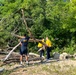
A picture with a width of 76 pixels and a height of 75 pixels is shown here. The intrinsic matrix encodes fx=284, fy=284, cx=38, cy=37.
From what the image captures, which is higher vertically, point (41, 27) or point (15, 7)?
point (15, 7)

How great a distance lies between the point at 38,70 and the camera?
12016 mm

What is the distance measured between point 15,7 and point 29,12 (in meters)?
1.22

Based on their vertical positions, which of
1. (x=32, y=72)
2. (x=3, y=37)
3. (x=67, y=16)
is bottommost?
(x=32, y=72)

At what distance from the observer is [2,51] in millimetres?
16781

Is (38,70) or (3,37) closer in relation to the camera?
(38,70)

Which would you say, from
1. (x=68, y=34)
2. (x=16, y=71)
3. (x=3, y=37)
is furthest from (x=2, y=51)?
(x=68, y=34)

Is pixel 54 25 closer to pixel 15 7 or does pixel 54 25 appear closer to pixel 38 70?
pixel 15 7

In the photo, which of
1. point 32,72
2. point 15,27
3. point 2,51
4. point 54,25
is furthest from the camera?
point 54,25

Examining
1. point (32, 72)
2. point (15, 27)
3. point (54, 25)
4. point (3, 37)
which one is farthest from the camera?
point (54, 25)

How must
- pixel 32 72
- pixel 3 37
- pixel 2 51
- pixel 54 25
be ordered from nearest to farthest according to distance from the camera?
pixel 32 72 < pixel 2 51 < pixel 3 37 < pixel 54 25

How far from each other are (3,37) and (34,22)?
2948 millimetres

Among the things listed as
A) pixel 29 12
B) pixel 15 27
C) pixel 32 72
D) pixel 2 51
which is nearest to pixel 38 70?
pixel 32 72

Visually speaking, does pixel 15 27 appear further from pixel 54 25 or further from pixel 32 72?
pixel 32 72

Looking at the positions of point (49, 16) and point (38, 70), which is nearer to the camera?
point (38, 70)
